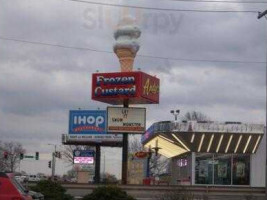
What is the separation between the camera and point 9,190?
1573 cm

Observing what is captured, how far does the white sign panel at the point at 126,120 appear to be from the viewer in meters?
41.9

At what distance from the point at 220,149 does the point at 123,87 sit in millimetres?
10857

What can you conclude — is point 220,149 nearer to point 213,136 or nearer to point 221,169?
point 221,169

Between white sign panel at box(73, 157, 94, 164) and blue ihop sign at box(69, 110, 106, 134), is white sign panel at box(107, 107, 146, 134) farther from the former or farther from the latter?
white sign panel at box(73, 157, 94, 164)

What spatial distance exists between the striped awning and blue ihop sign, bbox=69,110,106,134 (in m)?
20.5

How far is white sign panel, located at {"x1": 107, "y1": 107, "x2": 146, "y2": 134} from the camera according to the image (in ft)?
137

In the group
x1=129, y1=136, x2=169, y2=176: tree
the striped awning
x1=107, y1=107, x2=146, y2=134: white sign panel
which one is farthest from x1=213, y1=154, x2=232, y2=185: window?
x1=129, y1=136, x2=169, y2=176: tree

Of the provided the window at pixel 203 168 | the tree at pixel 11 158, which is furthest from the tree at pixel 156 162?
the window at pixel 203 168

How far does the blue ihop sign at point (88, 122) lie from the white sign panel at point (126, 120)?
2502 centimetres

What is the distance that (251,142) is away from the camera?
45.7m

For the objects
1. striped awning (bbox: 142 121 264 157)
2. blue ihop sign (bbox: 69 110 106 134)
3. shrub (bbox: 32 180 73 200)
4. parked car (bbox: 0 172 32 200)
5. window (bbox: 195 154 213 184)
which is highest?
blue ihop sign (bbox: 69 110 106 134)

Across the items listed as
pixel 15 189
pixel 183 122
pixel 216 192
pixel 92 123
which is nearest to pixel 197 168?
pixel 183 122

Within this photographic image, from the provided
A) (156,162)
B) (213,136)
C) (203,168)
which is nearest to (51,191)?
(213,136)

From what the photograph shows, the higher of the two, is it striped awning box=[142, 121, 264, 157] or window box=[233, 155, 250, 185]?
striped awning box=[142, 121, 264, 157]
